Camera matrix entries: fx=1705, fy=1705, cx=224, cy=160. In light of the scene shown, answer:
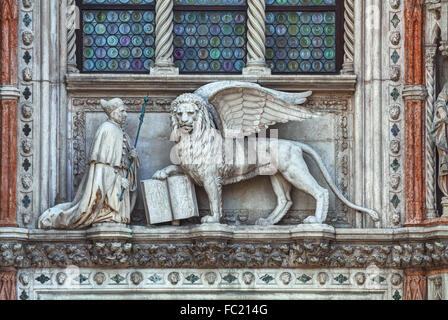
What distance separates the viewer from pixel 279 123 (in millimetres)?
21312

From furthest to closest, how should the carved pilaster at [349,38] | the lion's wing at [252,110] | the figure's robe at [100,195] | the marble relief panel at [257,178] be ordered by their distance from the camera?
the carved pilaster at [349,38] < the marble relief panel at [257,178] < the lion's wing at [252,110] < the figure's robe at [100,195]

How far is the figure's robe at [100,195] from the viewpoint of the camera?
67.6ft

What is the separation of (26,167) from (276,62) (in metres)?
3.45

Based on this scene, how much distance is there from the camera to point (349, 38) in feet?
70.5

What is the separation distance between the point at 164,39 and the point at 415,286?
172 inches

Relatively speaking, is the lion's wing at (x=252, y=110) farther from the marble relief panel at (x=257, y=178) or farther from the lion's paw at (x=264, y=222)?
the lion's paw at (x=264, y=222)

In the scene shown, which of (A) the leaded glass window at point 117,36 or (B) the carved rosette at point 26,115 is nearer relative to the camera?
(B) the carved rosette at point 26,115

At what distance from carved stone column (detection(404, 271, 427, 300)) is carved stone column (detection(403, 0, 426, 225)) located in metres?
0.63

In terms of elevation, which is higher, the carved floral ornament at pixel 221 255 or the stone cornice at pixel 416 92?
the stone cornice at pixel 416 92

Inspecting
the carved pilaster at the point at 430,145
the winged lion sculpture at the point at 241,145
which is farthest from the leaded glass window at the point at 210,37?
the carved pilaster at the point at 430,145

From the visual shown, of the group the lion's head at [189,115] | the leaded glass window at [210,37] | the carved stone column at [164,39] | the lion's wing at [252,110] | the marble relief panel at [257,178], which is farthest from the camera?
the leaded glass window at [210,37]

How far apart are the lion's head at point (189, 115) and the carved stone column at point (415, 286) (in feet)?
10.1

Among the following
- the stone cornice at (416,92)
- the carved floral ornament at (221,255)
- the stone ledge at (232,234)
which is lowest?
the carved floral ornament at (221,255)

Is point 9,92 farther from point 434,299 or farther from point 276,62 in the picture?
point 434,299
